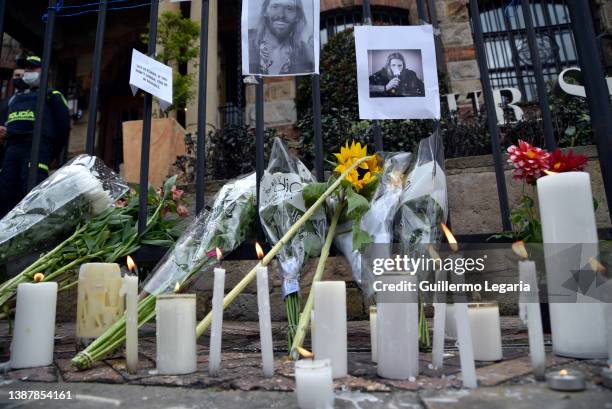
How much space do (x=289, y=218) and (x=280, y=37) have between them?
2.83ft

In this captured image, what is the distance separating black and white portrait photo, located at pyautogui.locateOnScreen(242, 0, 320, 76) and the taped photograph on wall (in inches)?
8.5

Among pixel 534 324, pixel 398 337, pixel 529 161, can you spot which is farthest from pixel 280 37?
pixel 534 324

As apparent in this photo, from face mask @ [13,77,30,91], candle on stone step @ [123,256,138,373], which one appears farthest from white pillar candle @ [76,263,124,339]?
face mask @ [13,77,30,91]

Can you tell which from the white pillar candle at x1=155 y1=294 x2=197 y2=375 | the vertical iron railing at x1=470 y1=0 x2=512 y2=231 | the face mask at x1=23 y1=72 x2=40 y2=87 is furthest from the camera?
the face mask at x1=23 y1=72 x2=40 y2=87

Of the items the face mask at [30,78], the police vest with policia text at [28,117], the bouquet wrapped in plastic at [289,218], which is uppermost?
the face mask at [30,78]

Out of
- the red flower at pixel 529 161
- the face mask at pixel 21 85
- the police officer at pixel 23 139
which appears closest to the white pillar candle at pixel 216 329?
the red flower at pixel 529 161

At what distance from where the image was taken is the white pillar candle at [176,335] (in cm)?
117

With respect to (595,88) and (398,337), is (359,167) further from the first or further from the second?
(595,88)

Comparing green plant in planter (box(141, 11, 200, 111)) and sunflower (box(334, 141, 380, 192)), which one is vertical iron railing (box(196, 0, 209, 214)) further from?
green plant in planter (box(141, 11, 200, 111))

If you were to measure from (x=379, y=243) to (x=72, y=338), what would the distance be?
1.53 meters

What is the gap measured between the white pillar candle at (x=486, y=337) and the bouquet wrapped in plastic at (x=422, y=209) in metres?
0.33

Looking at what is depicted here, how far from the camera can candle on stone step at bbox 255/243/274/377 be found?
1.10m

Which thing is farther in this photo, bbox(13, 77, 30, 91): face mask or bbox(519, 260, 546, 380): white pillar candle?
bbox(13, 77, 30, 91): face mask

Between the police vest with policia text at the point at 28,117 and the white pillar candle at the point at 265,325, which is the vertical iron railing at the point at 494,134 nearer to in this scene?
the white pillar candle at the point at 265,325
